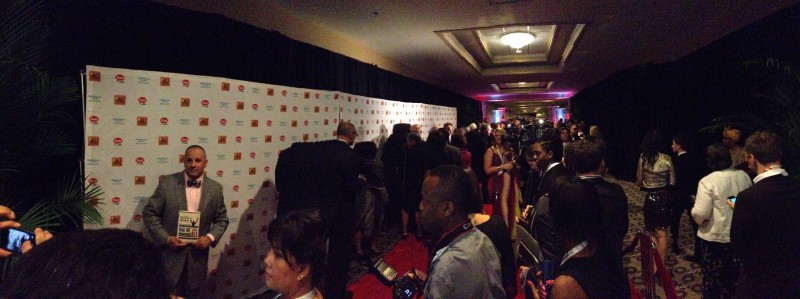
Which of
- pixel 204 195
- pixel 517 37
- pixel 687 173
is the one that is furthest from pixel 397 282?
pixel 517 37

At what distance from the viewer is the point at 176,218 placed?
272cm

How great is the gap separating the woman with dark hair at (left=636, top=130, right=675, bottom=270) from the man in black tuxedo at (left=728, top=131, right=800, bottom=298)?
187cm

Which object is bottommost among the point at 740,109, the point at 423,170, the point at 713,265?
the point at 713,265

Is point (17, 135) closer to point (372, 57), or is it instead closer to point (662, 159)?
point (662, 159)

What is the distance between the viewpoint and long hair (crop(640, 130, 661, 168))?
397cm

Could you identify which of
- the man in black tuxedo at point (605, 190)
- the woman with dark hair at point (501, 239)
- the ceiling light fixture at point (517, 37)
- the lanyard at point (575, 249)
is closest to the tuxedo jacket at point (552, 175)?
the man in black tuxedo at point (605, 190)

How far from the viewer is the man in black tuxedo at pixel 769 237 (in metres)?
1.86

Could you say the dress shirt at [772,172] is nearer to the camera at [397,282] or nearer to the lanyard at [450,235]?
the lanyard at [450,235]

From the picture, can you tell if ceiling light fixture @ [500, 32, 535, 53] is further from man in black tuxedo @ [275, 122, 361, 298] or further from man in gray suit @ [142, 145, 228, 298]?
man in gray suit @ [142, 145, 228, 298]

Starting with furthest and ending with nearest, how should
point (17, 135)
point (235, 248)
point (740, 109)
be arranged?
point (740, 109)
point (235, 248)
point (17, 135)

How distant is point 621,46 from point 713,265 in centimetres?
544

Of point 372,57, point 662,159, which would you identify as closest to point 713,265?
point 662,159

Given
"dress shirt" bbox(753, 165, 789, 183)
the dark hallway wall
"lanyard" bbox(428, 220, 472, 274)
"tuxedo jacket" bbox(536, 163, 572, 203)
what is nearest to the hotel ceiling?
the dark hallway wall

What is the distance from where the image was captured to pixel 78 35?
101 inches
